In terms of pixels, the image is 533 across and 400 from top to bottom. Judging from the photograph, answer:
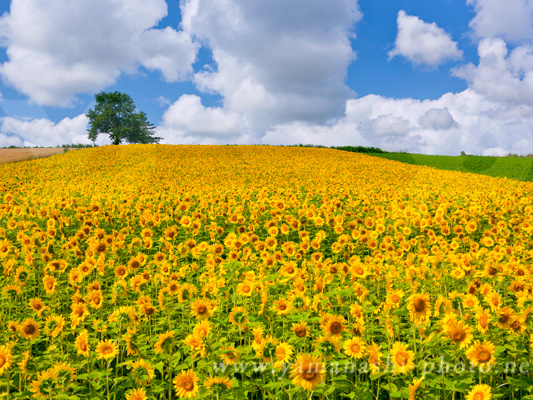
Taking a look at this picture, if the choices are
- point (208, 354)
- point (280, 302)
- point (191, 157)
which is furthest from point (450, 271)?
point (191, 157)

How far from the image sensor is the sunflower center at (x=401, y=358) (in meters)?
3.14

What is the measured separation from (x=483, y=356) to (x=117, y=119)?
261 feet

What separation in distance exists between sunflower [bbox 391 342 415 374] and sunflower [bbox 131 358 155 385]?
92.3 inches

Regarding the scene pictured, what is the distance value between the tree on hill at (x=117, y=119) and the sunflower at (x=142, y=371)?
73096mm

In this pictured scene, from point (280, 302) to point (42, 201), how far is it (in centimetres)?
957

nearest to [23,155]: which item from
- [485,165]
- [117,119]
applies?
[117,119]

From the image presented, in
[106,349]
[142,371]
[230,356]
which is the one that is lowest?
[142,371]

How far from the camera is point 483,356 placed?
10.1 feet

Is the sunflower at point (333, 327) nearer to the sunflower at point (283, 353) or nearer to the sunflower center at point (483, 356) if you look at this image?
the sunflower at point (283, 353)

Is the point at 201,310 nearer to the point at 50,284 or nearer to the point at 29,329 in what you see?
the point at 29,329

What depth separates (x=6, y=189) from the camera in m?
14.5

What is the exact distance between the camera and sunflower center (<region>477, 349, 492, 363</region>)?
3.08 metres

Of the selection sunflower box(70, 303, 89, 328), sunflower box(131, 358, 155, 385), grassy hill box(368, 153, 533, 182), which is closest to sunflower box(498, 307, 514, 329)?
sunflower box(131, 358, 155, 385)

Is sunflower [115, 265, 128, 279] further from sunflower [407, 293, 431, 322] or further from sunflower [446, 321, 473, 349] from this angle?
sunflower [446, 321, 473, 349]
